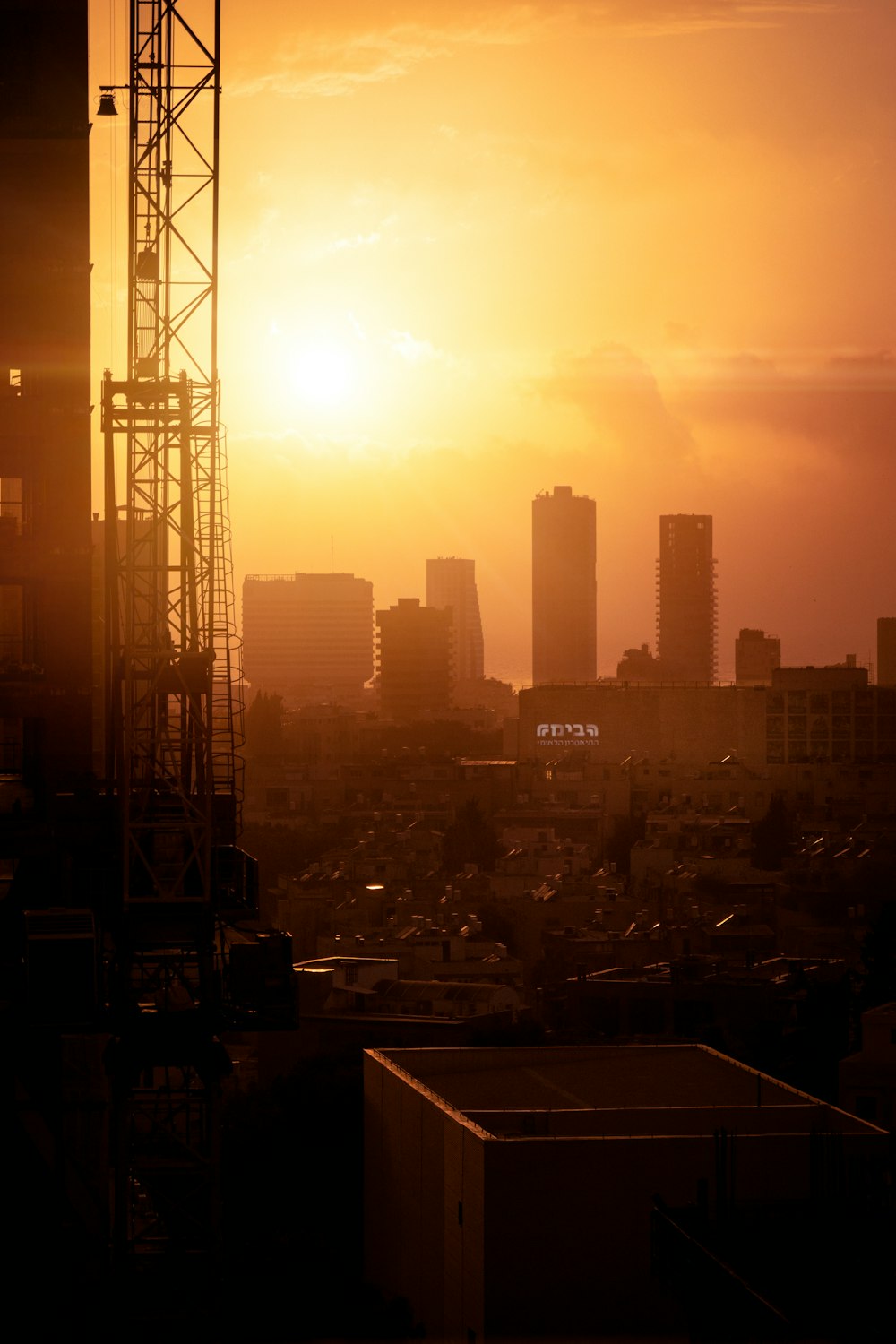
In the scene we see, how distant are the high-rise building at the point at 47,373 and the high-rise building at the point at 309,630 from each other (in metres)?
72.9

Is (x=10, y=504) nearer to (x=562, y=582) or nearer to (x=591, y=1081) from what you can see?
(x=591, y=1081)

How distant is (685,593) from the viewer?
84.8m

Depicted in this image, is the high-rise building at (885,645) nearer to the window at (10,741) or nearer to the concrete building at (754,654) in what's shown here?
the concrete building at (754,654)

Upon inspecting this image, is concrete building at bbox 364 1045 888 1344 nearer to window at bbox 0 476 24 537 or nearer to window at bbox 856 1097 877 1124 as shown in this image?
window at bbox 856 1097 877 1124

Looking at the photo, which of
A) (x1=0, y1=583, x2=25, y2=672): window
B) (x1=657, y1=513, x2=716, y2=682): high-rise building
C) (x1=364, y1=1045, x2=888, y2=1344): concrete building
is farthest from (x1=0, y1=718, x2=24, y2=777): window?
(x1=657, y1=513, x2=716, y2=682): high-rise building

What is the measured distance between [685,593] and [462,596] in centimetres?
1385

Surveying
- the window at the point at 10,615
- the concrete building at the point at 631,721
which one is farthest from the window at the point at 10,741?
the concrete building at the point at 631,721

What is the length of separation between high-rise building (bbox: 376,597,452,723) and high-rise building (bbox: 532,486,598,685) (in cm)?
1356

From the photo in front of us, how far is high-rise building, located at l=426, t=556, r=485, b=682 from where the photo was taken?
3701 inches

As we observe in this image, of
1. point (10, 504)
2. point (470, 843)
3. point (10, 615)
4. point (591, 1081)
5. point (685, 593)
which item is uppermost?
point (685, 593)

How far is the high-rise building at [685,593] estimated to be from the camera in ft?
278

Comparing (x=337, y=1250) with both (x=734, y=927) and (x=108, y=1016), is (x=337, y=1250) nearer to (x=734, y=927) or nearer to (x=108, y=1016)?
(x=108, y=1016)

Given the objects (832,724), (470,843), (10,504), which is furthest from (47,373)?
(832,724)

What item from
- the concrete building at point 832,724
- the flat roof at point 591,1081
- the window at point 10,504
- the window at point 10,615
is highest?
A: the window at point 10,504
